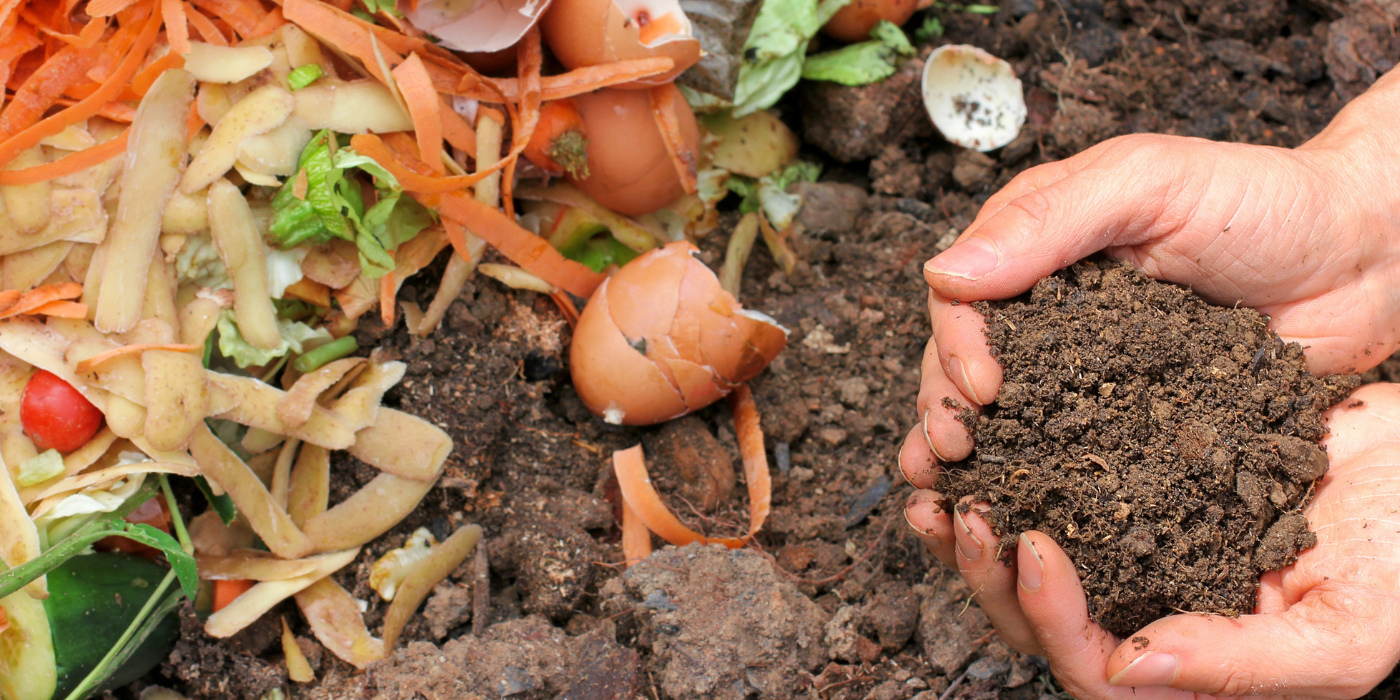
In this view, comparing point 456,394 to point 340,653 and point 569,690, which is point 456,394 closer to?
point 340,653

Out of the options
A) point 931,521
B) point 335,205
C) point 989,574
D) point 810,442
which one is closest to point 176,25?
point 335,205

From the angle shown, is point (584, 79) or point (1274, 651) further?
point (584, 79)

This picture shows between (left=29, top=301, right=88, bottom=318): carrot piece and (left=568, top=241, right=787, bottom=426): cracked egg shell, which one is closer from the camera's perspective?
(left=29, top=301, right=88, bottom=318): carrot piece

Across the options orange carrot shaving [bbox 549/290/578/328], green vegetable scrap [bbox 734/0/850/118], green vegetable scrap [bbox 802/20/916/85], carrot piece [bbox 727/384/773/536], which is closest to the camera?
carrot piece [bbox 727/384/773/536]

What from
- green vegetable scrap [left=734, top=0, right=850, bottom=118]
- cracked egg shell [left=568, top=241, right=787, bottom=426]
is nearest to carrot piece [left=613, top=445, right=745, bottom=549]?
cracked egg shell [left=568, top=241, right=787, bottom=426]

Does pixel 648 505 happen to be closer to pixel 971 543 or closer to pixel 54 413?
pixel 971 543

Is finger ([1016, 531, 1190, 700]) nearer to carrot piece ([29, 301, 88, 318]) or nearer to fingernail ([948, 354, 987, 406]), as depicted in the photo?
fingernail ([948, 354, 987, 406])
